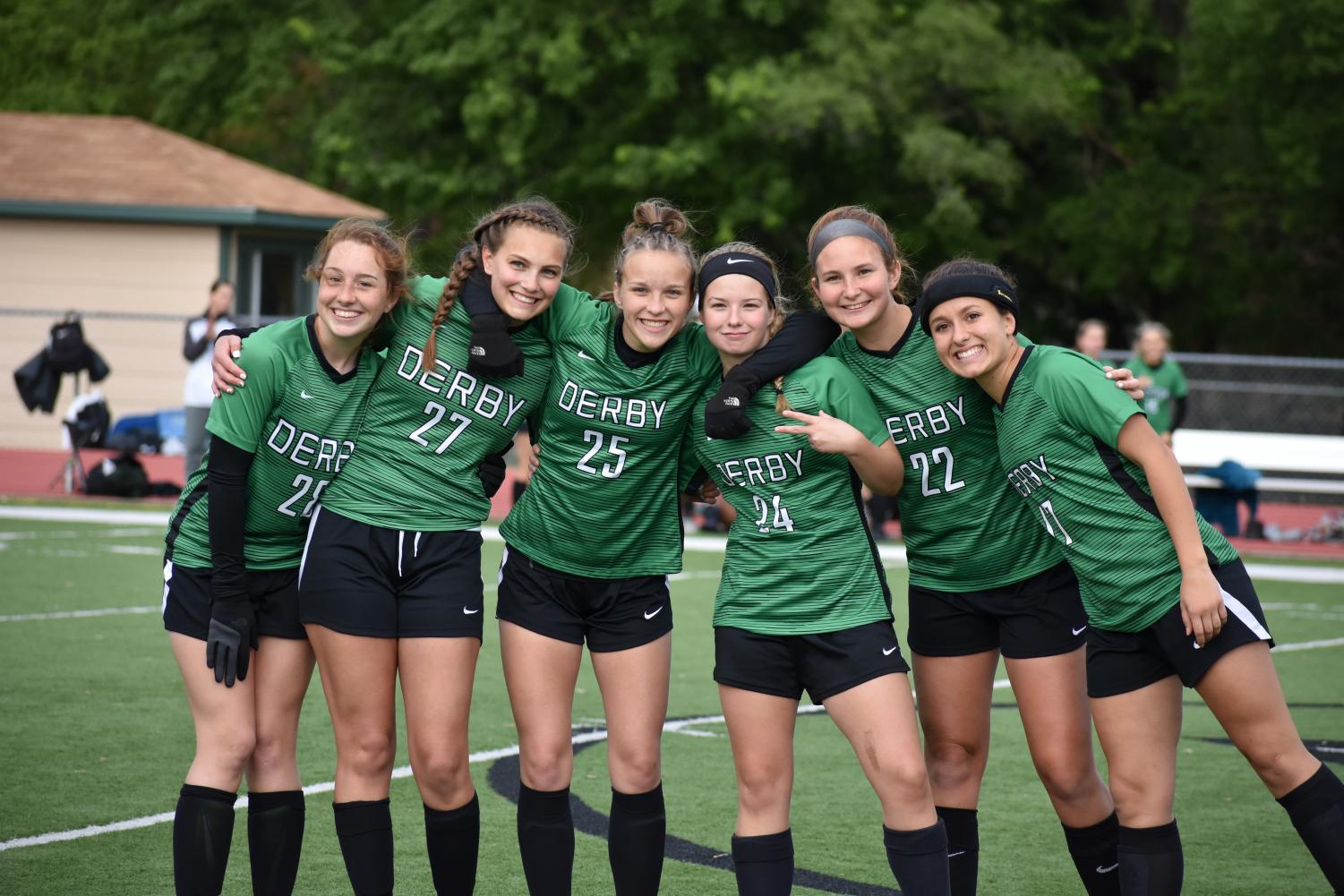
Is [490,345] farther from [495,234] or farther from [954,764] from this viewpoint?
[954,764]

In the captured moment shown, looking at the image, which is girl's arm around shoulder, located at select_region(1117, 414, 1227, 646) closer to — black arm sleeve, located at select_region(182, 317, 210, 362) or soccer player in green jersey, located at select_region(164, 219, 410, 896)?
soccer player in green jersey, located at select_region(164, 219, 410, 896)

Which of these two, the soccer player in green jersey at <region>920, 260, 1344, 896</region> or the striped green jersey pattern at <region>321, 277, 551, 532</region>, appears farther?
the striped green jersey pattern at <region>321, 277, 551, 532</region>

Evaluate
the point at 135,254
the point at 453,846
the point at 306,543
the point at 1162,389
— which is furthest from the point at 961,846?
the point at 135,254

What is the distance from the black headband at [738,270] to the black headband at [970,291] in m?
0.41

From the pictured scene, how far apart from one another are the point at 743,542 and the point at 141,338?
64.5ft

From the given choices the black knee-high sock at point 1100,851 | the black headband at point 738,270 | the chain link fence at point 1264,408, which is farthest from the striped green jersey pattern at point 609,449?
the chain link fence at point 1264,408

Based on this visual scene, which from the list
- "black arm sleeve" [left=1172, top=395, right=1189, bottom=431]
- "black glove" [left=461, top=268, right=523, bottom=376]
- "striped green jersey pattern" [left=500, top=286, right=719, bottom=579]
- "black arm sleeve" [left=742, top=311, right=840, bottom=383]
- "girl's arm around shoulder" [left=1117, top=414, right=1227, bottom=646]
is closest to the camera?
"girl's arm around shoulder" [left=1117, top=414, right=1227, bottom=646]

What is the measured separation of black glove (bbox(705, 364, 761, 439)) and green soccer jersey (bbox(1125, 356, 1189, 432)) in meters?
10.9

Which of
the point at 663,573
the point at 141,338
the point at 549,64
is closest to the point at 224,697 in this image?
the point at 663,573

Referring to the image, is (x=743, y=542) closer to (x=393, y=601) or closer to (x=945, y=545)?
(x=945, y=545)

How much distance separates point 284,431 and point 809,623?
146 cm

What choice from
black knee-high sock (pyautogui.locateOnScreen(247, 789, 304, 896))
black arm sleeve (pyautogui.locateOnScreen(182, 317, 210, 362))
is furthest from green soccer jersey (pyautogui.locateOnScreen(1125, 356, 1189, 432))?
black knee-high sock (pyautogui.locateOnScreen(247, 789, 304, 896))

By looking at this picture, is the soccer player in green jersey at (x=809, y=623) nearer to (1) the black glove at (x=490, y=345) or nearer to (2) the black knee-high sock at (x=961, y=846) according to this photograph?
(2) the black knee-high sock at (x=961, y=846)

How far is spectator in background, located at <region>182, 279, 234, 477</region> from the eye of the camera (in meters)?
13.9
